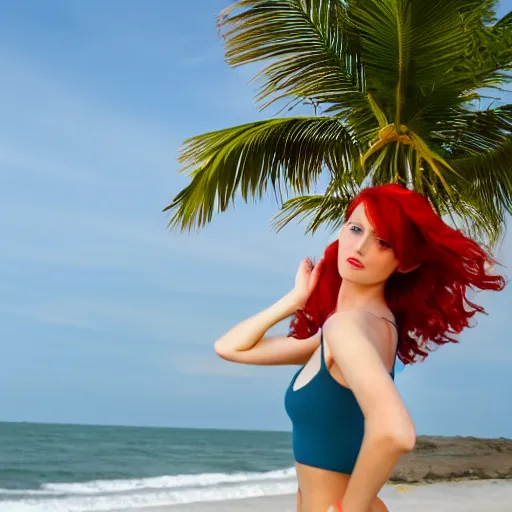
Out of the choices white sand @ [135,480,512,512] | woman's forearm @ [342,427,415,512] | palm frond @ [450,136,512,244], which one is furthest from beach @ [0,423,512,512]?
woman's forearm @ [342,427,415,512]

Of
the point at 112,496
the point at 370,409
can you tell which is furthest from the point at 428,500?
the point at 112,496

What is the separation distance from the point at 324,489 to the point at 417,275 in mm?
690

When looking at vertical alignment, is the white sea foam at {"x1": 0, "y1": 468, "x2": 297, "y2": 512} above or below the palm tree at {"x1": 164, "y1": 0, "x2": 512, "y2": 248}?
below

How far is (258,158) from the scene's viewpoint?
824cm

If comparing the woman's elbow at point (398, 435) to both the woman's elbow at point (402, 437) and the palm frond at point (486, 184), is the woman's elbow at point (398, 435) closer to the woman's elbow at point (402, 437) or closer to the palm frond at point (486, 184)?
the woman's elbow at point (402, 437)

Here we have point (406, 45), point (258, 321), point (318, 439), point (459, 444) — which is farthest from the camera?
point (459, 444)

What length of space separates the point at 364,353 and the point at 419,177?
213 inches

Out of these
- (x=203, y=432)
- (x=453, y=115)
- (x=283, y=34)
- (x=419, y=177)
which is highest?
(x=283, y=34)

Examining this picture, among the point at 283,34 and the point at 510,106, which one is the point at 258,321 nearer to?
the point at 283,34

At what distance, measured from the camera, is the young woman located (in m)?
1.92

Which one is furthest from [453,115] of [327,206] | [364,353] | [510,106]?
[364,353]

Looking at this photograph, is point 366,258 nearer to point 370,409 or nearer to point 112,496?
point 370,409

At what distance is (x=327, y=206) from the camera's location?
8.96 metres

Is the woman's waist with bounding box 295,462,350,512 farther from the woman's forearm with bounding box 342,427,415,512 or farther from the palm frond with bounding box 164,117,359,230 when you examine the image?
the palm frond with bounding box 164,117,359,230
